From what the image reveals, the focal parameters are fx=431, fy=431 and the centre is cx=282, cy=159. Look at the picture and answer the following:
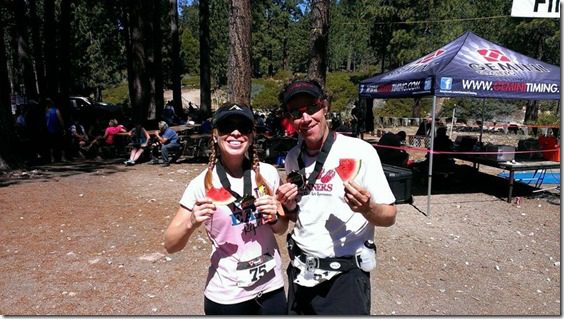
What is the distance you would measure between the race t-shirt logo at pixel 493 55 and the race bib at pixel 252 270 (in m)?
8.08

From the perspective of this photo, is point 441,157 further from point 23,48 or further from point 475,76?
point 23,48

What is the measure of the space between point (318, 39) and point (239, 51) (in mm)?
2573

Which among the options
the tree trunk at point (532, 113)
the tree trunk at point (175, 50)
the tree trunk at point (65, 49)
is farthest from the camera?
the tree trunk at point (532, 113)

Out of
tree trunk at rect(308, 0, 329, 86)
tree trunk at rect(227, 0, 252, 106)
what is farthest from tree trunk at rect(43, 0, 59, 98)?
tree trunk at rect(308, 0, 329, 86)

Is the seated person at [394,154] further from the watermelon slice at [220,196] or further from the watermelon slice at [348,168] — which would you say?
the watermelon slice at [220,196]

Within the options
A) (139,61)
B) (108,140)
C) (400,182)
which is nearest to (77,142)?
(108,140)

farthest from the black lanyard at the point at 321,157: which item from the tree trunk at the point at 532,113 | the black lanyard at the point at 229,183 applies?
the tree trunk at the point at 532,113

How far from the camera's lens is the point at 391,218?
212cm

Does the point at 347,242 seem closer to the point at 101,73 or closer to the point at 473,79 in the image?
the point at 473,79

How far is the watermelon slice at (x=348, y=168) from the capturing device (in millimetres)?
2148

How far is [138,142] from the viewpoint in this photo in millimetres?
12875

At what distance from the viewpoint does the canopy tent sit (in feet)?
25.6

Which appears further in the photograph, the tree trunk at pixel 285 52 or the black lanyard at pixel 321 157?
the tree trunk at pixel 285 52

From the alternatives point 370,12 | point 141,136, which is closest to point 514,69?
point 141,136
